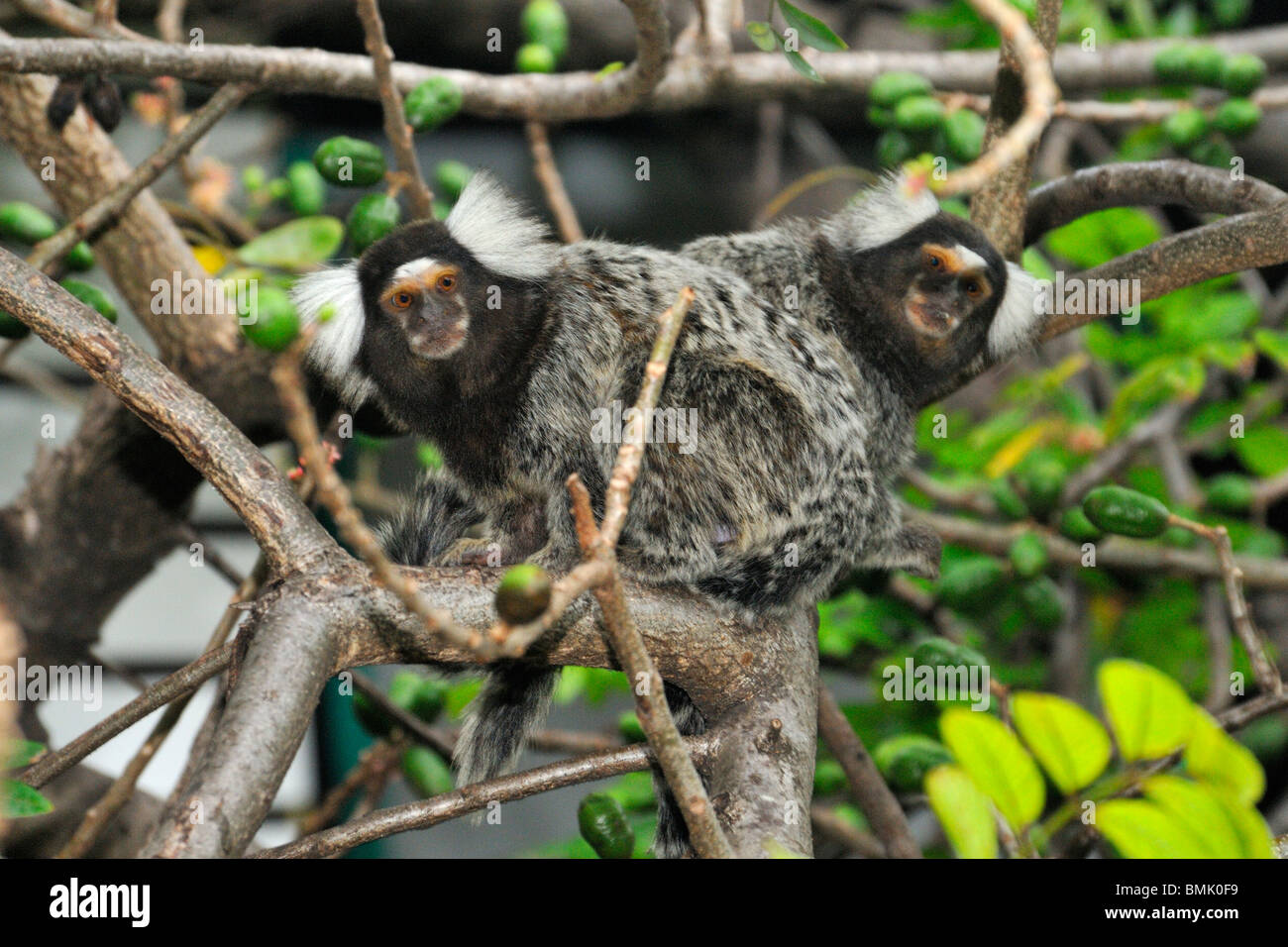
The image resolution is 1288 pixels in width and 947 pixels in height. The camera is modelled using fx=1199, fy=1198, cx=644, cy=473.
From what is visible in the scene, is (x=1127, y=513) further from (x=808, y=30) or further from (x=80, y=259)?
(x=80, y=259)

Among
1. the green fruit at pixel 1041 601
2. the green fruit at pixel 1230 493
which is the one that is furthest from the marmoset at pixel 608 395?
the green fruit at pixel 1230 493

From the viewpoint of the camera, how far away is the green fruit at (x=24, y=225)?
2393 millimetres

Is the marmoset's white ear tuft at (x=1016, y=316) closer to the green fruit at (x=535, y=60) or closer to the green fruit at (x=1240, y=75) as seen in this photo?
the green fruit at (x=1240, y=75)

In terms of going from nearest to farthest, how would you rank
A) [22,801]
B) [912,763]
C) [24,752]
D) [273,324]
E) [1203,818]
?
[1203,818] → [273,324] → [22,801] → [24,752] → [912,763]

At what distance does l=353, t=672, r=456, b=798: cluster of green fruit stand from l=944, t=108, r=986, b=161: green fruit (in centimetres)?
160

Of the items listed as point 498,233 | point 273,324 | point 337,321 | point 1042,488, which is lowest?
point 273,324

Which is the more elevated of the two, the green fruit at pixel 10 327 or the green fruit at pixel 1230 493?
the green fruit at pixel 10 327

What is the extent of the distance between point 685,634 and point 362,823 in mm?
602

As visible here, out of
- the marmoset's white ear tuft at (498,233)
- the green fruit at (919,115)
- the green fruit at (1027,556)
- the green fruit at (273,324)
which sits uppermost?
the green fruit at (919,115)

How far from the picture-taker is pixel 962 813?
113 cm

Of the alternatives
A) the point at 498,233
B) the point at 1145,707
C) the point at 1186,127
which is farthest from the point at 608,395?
the point at 1186,127

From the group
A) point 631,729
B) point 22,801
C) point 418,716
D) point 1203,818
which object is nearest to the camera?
point 1203,818

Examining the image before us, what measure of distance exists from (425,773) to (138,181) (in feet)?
4.43
